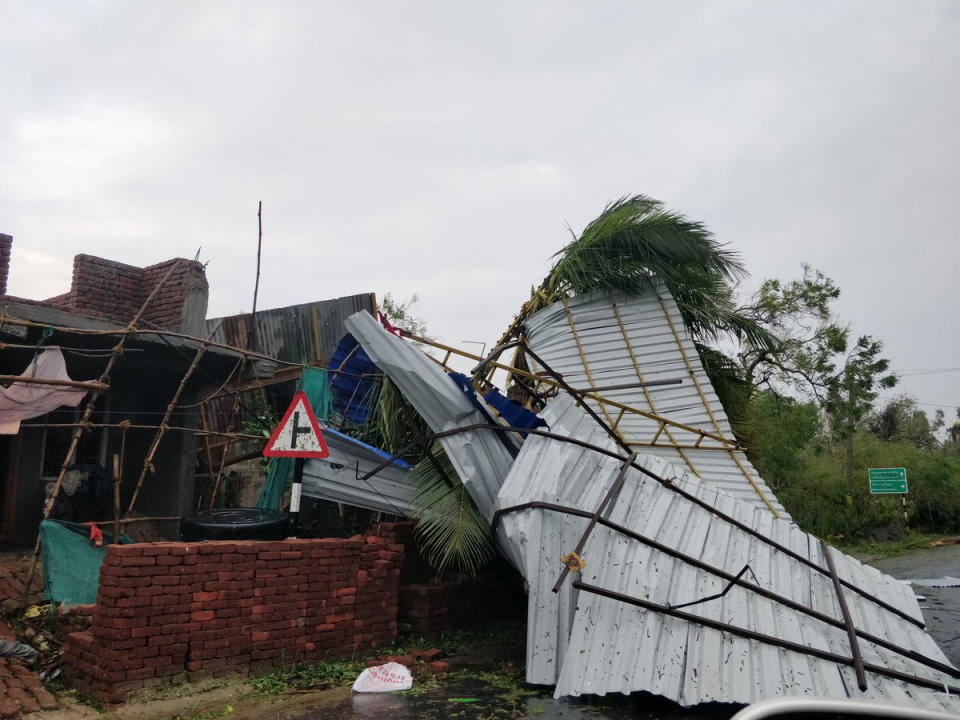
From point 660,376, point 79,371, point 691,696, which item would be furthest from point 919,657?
point 79,371

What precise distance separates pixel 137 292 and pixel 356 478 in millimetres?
5896

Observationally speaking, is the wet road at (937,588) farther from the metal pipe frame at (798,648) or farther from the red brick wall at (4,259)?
the red brick wall at (4,259)

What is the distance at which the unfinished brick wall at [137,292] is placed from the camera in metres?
10.5

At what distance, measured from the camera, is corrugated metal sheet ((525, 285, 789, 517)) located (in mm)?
7809

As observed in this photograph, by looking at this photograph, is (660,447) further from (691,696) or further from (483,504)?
(691,696)

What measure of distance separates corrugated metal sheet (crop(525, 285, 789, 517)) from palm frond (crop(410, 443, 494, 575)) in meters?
1.81

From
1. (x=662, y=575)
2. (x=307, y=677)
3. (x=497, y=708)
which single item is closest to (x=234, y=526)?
(x=307, y=677)

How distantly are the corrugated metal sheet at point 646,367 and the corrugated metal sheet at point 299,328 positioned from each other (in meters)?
4.60

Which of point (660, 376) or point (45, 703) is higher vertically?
point (660, 376)

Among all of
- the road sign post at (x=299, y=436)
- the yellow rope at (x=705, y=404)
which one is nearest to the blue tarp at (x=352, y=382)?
the road sign post at (x=299, y=436)

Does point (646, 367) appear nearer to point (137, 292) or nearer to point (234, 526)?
point (234, 526)

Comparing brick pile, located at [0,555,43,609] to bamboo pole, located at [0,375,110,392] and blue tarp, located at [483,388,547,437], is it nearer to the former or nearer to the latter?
bamboo pole, located at [0,375,110,392]

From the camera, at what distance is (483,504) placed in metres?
6.47

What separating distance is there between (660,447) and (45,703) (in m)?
5.59
